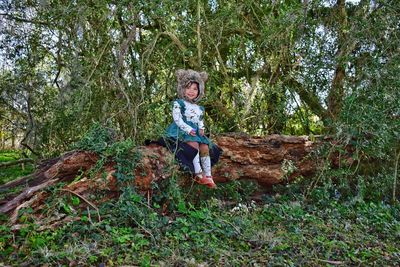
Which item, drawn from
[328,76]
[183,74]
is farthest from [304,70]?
[183,74]

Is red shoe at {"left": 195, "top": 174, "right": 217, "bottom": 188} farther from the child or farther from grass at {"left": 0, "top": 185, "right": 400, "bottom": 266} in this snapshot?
grass at {"left": 0, "top": 185, "right": 400, "bottom": 266}

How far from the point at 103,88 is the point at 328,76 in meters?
3.63

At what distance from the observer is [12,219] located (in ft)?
12.1

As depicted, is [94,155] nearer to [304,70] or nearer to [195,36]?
[195,36]

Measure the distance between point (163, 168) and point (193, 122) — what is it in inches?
28.2

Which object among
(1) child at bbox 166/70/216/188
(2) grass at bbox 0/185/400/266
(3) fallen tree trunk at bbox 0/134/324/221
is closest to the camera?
(2) grass at bbox 0/185/400/266

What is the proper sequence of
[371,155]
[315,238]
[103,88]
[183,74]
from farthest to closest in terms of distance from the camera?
[103,88], [371,155], [183,74], [315,238]

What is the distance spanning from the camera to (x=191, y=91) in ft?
16.4

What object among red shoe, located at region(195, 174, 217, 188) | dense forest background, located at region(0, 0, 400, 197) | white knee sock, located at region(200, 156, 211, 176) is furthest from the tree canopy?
red shoe, located at region(195, 174, 217, 188)

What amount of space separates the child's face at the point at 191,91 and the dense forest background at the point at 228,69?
1.94 ft

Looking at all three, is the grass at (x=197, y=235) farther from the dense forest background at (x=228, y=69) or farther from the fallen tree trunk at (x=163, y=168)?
the dense forest background at (x=228, y=69)

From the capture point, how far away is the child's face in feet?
16.3

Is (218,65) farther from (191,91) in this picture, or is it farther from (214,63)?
(191,91)

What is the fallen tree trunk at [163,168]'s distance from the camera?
13.5 ft
